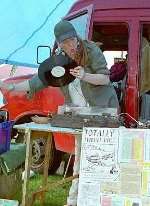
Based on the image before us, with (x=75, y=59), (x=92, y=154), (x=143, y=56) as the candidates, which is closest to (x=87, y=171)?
(x=92, y=154)

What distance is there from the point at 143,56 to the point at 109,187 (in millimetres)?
2096

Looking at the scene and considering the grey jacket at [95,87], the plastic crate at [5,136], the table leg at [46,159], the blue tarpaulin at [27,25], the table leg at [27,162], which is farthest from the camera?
the blue tarpaulin at [27,25]

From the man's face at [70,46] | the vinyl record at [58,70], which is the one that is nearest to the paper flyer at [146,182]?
the vinyl record at [58,70]

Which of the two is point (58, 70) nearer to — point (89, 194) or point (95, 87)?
point (95, 87)

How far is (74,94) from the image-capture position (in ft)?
13.9

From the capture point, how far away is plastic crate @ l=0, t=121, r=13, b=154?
428cm

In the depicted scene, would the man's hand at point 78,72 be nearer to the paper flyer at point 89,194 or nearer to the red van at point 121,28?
the paper flyer at point 89,194

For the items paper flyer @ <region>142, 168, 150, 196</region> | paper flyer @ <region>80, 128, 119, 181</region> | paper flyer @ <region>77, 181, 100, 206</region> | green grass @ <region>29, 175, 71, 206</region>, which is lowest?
green grass @ <region>29, 175, 71, 206</region>

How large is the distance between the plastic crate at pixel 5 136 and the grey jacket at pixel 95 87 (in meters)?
0.41

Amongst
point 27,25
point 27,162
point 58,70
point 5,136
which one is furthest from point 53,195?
point 27,25

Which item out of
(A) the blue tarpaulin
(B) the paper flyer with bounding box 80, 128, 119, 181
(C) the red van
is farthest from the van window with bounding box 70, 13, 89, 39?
(A) the blue tarpaulin

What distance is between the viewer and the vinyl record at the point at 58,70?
12.8ft

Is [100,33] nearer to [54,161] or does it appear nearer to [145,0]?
[145,0]

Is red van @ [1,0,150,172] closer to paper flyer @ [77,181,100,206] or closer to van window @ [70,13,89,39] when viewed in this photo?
van window @ [70,13,89,39]
